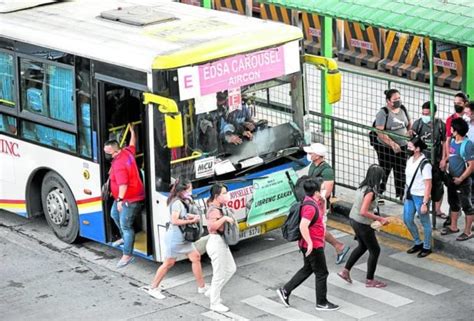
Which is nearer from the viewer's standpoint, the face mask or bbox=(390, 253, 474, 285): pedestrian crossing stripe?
bbox=(390, 253, 474, 285): pedestrian crossing stripe

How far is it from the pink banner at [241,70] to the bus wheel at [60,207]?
8.10 feet

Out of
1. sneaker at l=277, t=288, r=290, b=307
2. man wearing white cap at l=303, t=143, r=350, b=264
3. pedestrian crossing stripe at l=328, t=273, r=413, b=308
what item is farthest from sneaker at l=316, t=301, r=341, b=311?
man wearing white cap at l=303, t=143, r=350, b=264

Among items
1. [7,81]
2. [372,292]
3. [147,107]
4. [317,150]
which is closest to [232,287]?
[372,292]

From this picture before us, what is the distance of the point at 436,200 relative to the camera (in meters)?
15.8

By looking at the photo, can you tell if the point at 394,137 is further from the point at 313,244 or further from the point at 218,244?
the point at 218,244

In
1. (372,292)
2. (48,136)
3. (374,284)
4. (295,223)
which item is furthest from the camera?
(48,136)

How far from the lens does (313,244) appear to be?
13969mm

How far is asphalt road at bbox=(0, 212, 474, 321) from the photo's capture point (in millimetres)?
14312

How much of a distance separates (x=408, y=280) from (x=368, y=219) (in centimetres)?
109

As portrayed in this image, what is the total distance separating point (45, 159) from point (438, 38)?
194 inches

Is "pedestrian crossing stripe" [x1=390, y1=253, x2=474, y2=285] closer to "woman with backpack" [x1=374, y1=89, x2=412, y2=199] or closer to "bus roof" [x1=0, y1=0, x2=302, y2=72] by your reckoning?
"woman with backpack" [x1=374, y1=89, x2=412, y2=199]

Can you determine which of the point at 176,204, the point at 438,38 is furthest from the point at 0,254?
the point at 438,38

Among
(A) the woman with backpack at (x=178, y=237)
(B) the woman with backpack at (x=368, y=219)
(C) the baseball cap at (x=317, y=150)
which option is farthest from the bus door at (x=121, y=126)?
(B) the woman with backpack at (x=368, y=219)

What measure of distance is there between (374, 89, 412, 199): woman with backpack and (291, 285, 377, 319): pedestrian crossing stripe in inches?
97.7
